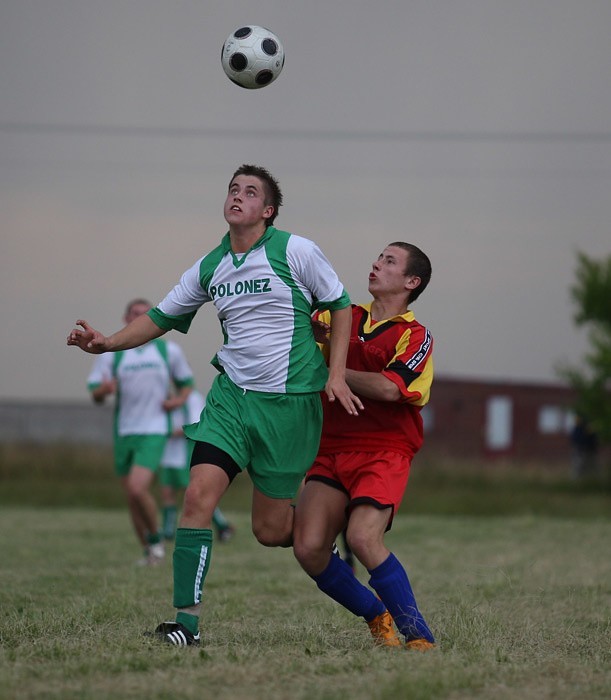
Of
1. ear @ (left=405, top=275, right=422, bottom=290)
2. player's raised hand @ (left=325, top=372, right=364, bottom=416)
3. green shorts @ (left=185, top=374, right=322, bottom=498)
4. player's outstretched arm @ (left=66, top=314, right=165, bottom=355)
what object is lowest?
green shorts @ (left=185, top=374, right=322, bottom=498)

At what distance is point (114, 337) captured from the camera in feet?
20.5

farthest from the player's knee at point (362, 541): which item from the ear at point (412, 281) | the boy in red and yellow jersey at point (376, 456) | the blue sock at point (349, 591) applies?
the ear at point (412, 281)

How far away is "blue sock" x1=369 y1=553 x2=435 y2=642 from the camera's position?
582 cm

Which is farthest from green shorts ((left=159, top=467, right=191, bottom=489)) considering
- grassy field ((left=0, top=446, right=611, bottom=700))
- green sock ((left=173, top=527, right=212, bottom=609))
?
green sock ((left=173, top=527, right=212, bottom=609))

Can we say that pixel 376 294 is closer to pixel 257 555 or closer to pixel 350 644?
pixel 350 644

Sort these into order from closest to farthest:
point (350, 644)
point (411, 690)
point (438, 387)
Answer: point (411, 690), point (350, 644), point (438, 387)

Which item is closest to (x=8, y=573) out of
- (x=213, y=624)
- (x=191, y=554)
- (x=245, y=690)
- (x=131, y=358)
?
(x=131, y=358)

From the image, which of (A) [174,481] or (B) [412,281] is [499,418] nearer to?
(A) [174,481]

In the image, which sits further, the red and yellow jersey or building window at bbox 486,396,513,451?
building window at bbox 486,396,513,451

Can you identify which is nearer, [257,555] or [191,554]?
[191,554]

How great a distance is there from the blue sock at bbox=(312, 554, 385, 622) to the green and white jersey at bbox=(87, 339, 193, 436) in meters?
5.76

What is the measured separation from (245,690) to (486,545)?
32.8 ft

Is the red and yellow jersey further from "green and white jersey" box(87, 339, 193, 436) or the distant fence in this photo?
the distant fence

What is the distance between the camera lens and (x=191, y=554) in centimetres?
580
